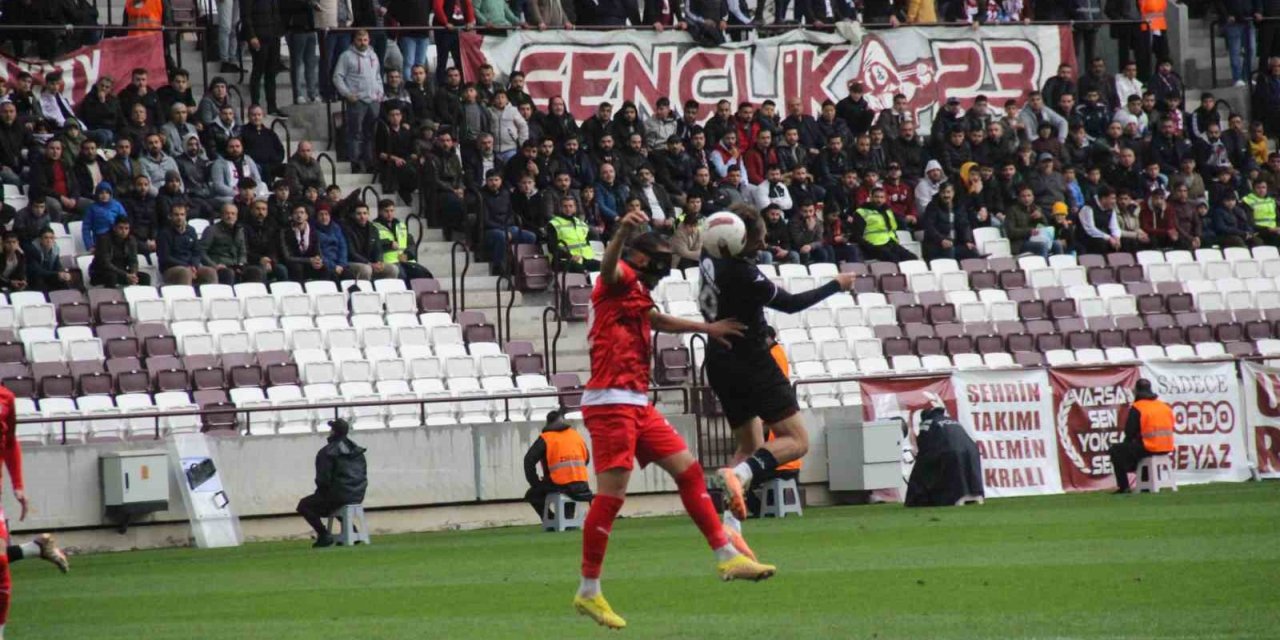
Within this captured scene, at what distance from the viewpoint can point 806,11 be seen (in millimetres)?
32281

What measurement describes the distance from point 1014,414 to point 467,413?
19.9 ft

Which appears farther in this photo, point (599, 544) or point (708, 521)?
point (708, 521)

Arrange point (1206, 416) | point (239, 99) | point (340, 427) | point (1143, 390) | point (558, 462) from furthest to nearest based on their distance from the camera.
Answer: point (239, 99) → point (1206, 416) → point (1143, 390) → point (558, 462) → point (340, 427)

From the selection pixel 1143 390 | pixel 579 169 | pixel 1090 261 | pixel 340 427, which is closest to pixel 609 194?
pixel 579 169

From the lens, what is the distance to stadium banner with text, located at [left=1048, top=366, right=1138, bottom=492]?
23.0 m

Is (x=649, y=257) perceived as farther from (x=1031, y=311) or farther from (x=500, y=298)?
(x=1031, y=311)

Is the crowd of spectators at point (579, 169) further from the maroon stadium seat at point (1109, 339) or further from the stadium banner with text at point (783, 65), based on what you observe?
the maroon stadium seat at point (1109, 339)

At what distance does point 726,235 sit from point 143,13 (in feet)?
58.8

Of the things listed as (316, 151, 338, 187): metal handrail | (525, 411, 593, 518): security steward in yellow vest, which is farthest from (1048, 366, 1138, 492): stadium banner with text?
(316, 151, 338, 187): metal handrail

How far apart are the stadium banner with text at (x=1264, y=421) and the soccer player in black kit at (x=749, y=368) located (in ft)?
43.4

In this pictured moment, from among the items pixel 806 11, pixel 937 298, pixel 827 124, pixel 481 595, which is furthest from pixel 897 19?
pixel 481 595

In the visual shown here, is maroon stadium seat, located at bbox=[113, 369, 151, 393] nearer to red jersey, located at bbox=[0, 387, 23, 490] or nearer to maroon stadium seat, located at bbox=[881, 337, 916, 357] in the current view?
maroon stadium seat, located at bbox=[881, 337, 916, 357]

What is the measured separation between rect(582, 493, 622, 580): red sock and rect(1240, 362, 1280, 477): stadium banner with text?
1520 cm

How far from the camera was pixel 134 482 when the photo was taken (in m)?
19.5
